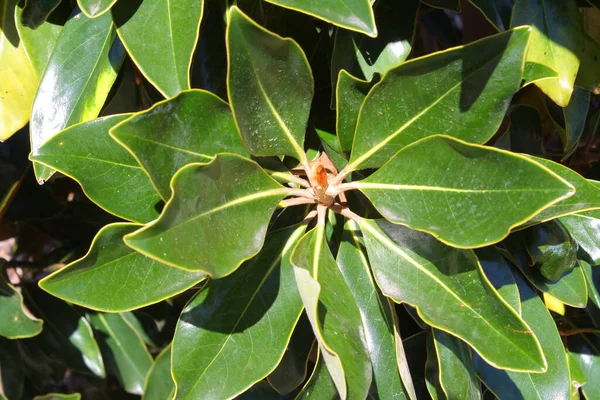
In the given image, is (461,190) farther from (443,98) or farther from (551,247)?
(551,247)

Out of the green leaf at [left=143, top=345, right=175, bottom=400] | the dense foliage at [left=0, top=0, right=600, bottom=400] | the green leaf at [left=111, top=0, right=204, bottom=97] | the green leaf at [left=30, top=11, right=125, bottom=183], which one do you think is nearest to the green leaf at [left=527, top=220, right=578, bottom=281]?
the dense foliage at [left=0, top=0, right=600, bottom=400]

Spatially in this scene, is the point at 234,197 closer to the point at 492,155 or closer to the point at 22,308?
the point at 492,155

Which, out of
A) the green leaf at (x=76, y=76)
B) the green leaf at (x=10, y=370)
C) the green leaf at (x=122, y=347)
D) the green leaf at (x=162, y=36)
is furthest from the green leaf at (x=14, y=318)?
the green leaf at (x=162, y=36)

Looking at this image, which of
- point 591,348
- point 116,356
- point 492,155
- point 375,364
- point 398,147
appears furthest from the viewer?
point 116,356

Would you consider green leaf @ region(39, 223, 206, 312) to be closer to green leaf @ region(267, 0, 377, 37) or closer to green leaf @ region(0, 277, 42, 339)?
green leaf @ region(267, 0, 377, 37)

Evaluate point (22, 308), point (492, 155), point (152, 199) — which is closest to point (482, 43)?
point (492, 155)

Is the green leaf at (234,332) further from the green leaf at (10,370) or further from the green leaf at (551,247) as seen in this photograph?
the green leaf at (10,370)

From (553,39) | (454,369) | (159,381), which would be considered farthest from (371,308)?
(159,381)
